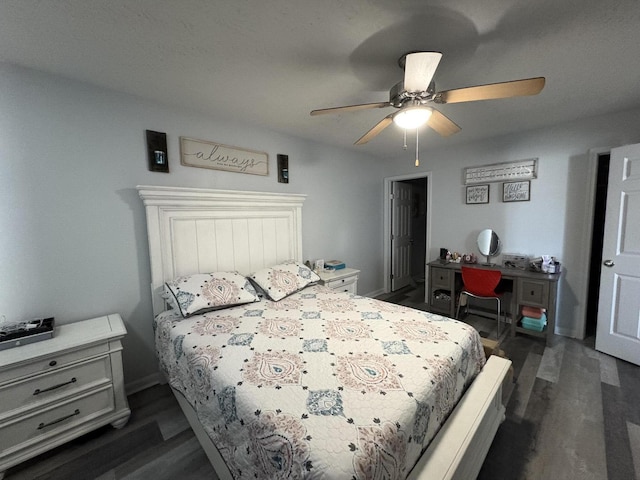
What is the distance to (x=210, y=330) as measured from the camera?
1.61 m

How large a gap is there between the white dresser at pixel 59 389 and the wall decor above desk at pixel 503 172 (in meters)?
3.90

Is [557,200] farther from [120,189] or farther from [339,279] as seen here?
[120,189]

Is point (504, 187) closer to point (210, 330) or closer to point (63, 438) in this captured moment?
point (210, 330)

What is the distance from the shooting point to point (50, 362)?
55.9 inches

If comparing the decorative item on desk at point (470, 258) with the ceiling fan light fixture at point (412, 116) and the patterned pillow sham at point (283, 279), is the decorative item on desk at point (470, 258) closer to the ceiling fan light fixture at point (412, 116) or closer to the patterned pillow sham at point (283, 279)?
the patterned pillow sham at point (283, 279)

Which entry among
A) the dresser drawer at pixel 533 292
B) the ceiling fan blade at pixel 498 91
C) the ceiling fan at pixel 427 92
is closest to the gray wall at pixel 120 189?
the dresser drawer at pixel 533 292

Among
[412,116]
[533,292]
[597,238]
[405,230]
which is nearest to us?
[412,116]

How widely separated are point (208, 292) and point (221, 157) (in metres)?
1.25

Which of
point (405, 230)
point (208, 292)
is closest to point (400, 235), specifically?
point (405, 230)

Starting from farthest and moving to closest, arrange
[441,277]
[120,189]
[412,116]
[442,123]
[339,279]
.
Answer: [441,277] < [339,279] < [120,189] < [442,123] < [412,116]

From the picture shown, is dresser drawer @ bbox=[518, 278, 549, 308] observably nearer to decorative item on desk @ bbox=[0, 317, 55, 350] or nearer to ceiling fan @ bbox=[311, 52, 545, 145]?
ceiling fan @ bbox=[311, 52, 545, 145]

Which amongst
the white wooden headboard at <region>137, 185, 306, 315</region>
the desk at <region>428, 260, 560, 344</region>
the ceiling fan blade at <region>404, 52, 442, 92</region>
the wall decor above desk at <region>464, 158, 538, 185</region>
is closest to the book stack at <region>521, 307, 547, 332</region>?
the desk at <region>428, 260, 560, 344</region>

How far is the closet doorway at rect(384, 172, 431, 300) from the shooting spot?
13.8 feet

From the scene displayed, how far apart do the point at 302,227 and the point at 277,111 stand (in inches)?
51.3
